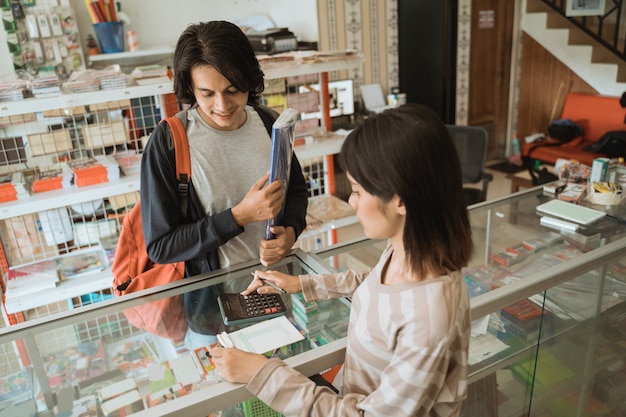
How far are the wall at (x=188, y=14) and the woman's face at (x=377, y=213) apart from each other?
406cm

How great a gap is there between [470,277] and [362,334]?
672 mm

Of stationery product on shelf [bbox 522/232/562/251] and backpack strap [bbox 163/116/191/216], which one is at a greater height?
backpack strap [bbox 163/116/191/216]

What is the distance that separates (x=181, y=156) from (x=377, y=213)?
0.72 meters

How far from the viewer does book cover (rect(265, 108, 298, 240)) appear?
1.22 meters

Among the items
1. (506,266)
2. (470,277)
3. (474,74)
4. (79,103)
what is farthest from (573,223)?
(474,74)

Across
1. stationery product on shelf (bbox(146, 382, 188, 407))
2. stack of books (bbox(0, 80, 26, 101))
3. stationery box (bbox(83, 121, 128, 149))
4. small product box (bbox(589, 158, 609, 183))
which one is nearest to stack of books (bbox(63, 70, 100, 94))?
stack of books (bbox(0, 80, 26, 101))

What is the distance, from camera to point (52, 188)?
272cm

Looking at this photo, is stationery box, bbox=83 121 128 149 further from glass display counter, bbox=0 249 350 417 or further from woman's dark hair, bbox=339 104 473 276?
woman's dark hair, bbox=339 104 473 276

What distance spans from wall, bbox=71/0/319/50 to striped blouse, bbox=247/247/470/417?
4074 mm

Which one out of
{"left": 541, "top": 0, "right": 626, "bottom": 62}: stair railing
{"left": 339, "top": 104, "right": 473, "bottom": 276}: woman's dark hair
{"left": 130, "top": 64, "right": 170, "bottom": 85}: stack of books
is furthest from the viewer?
{"left": 541, "top": 0, "right": 626, "bottom": 62}: stair railing

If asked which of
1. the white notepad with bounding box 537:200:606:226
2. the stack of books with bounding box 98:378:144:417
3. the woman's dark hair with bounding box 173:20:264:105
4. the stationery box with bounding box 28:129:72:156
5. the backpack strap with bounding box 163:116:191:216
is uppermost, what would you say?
the woman's dark hair with bounding box 173:20:264:105

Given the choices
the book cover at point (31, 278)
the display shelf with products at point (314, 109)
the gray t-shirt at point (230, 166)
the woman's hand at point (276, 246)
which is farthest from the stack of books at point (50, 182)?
the woman's hand at point (276, 246)

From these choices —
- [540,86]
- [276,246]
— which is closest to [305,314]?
[276,246]

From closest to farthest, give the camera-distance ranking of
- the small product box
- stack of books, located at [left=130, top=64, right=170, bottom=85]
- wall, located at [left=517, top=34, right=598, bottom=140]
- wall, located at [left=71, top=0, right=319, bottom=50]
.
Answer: the small product box < stack of books, located at [left=130, top=64, right=170, bottom=85] < wall, located at [left=71, top=0, right=319, bottom=50] < wall, located at [left=517, top=34, right=598, bottom=140]
